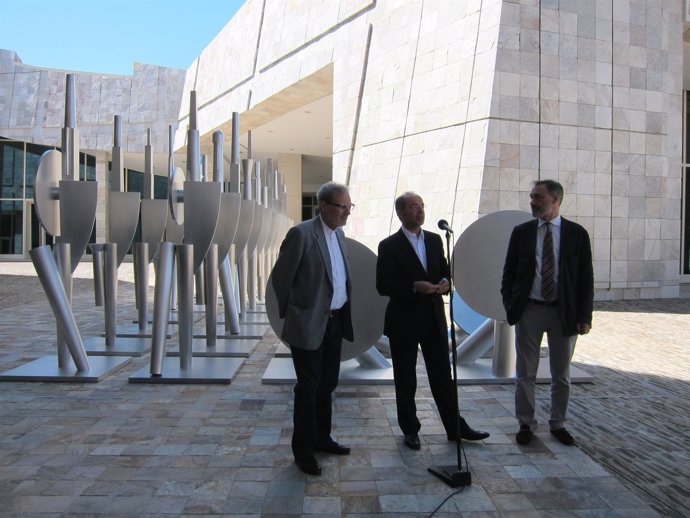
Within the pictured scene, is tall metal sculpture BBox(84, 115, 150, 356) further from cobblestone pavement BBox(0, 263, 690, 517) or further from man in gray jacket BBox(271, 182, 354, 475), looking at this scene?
man in gray jacket BBox(271, 182, 354, 475)

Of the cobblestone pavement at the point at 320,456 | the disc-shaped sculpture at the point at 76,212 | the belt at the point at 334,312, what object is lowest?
the cobblestone pavement at the point at 320,456

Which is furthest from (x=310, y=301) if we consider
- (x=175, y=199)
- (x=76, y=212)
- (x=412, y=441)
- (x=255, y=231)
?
(x=255, y=231)

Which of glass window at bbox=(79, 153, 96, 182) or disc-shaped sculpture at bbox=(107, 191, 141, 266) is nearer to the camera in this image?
disc-shaped sculpture at bbox=(107, 191, 141, 266)

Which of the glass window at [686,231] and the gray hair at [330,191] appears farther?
the glass window at [686,231]

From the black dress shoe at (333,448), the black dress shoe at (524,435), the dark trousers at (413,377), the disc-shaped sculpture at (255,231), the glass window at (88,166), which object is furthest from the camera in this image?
the glass window at (88,166)

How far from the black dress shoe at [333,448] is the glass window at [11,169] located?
110ft

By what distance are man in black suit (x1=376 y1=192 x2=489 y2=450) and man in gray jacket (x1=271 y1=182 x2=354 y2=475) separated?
389 mm

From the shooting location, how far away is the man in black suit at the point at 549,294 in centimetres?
365

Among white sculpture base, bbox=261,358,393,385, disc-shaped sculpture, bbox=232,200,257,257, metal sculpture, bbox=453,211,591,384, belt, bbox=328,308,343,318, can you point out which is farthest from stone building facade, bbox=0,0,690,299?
belt, bbox=328,308,343,318

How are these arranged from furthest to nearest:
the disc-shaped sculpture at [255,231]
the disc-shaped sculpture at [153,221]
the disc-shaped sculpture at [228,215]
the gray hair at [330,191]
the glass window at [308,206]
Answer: the glass window at [308,206]
the disc-shaped sculpture at [255,231]
the disc-shaped sculpture at [153,221]
the disc-shaped sculpture at [228,215]
the gray hair at [330,191]

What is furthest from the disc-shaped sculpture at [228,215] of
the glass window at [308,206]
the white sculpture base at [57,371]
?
the glass window at [308,206]

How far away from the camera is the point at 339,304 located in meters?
3.43

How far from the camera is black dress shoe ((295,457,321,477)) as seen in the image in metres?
3.18

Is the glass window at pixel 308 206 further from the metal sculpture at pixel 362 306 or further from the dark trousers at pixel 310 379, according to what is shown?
the dark trousers at pixel 310 379
